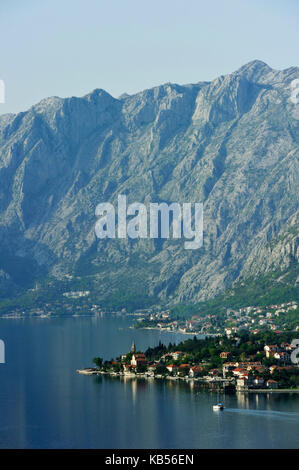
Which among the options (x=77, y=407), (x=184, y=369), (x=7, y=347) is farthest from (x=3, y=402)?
(x=7, y=347)

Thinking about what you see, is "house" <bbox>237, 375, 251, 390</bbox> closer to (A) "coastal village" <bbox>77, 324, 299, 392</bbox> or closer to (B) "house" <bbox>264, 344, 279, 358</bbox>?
(A) "coastal village" <bbox>77, 324, 299, 392</bbox>

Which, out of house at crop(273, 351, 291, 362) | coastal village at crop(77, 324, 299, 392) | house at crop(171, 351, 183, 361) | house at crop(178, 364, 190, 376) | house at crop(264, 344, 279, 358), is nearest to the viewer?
coastal village at crop(77, 324, 299, 392)

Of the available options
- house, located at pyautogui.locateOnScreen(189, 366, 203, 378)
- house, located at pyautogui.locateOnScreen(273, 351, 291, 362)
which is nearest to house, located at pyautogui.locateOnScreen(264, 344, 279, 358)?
house, located at pyautogui.locateOnScreen(273, 351, 291, 362)

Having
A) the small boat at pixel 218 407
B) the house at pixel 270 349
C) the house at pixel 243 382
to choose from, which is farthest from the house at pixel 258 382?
the small boat at pixel 218 407

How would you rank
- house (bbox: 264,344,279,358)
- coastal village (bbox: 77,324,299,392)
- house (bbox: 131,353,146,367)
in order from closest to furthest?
coastal village (bbox: 77,324,299,392), house (bbox: 264,344,279,358), house (bbox: 131,353,146,367)

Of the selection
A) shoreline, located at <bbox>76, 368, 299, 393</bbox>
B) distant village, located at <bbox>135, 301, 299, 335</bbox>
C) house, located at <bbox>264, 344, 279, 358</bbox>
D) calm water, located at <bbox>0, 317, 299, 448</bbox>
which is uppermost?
distant village, located at <bbox>135, 301, 299, 335</bbox>

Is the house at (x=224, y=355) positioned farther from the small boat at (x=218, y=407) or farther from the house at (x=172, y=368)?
the small boat at (x=218, y=407)

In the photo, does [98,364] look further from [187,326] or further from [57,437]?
[187,326]

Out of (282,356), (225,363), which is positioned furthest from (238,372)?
(282,356)
